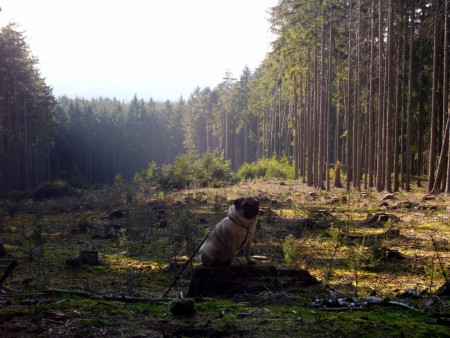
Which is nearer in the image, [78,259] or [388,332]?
[388,332]

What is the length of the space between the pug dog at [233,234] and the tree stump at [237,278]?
19 centimetres

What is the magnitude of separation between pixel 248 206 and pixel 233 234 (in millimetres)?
630

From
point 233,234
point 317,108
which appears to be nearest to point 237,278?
point 233,234

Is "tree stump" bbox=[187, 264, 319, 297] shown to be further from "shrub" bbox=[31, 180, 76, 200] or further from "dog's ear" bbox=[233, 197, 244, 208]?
"shrub" bbox=[31, 180, 76, 200]

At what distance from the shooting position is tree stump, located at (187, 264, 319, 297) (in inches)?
281

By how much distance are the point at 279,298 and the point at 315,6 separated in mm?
28903

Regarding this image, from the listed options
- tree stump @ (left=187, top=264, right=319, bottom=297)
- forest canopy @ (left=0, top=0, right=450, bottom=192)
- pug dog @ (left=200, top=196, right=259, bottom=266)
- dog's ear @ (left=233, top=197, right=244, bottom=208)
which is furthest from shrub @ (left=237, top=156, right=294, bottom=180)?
dog's ear @ (left=233, top=197, right=244, bottom=208)

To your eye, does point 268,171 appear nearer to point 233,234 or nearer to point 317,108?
point 317,108

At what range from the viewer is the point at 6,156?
5306 centimetres

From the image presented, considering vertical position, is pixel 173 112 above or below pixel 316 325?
above

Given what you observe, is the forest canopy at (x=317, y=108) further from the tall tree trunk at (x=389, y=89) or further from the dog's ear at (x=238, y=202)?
the dog's ear at (x=238, y=202)

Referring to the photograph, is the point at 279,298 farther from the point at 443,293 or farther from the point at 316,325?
the point at 443,293

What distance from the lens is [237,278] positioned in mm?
7340

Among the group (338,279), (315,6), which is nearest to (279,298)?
(338,279)
